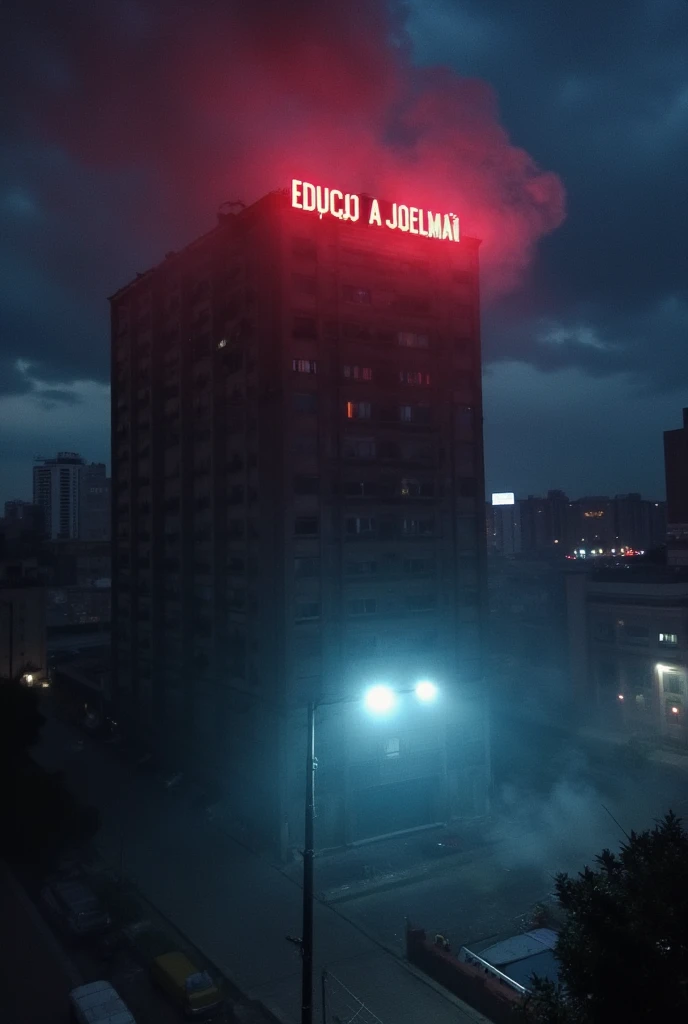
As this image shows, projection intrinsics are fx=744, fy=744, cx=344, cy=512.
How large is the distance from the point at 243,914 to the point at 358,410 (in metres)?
23.9

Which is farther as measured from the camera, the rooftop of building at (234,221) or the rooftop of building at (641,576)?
the rooftop of building at (641,576)

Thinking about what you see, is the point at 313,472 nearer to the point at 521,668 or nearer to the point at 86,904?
the point at 86,904

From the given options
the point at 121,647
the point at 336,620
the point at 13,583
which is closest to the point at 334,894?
the point at 336,620

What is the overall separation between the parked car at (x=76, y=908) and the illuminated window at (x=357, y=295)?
29767 millimetres

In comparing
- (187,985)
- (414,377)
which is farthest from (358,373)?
(187,985)

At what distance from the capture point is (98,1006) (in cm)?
2145

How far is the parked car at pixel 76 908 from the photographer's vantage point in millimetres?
26984

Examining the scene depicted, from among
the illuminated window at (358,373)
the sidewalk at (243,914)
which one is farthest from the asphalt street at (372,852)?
the illuminated window at (358,373)

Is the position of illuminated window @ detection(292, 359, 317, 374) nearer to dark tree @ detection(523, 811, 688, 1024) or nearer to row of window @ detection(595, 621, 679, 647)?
dark tree @ detection(523, 811, 688, 1024)

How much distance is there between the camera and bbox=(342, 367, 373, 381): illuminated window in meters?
39.0

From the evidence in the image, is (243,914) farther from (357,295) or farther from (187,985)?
(357,295)

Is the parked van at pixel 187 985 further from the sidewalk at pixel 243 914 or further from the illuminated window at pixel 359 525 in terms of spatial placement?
the illuminated window at pixel 359 525

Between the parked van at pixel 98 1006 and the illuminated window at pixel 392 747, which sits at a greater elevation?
the illuminated window at pixel 392 747

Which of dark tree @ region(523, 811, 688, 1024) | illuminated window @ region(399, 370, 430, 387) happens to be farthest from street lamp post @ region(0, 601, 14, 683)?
dark tree @ region(523, 811, 688, 1024)
